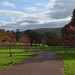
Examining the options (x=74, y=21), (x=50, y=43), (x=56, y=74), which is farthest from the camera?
(x=50, y=43)

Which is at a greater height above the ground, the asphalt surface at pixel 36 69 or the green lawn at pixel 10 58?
the asphalt surface at pixel 36 69

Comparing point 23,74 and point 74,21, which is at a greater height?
point 74,21

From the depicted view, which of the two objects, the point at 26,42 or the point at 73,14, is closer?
the point at 26,42

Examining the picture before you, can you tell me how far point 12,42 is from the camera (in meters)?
28.0

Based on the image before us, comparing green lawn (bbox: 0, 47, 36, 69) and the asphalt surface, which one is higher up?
the asphalt surface

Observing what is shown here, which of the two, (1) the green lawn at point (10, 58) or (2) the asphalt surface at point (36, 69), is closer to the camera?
(2) the asphalt surface at point (36, 69)

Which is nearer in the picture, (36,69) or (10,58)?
(36,69)

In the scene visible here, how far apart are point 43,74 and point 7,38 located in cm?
1779

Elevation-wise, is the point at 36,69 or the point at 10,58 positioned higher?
the point at 36,69

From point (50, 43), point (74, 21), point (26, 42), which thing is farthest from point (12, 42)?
point (50, 43)

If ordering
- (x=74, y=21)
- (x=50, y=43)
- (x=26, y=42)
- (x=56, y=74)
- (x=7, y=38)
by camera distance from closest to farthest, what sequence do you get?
1. (x=56, y=74)
2. (x=7, y=38)
3. (x=26, y=42)
4. (x=74, y=21)
5. (x=50, y=43)

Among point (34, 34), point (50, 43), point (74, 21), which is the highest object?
point (74, 21)

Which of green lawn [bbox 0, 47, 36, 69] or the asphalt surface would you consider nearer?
the asphalt surface

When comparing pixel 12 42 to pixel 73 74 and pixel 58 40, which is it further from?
pixel 58 40
